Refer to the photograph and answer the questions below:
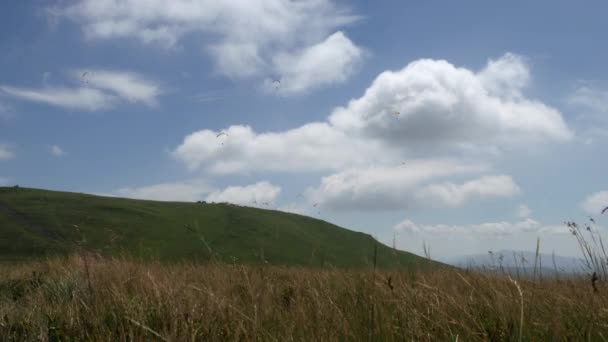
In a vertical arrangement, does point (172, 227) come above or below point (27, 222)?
above

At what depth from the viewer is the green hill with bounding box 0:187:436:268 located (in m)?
83.0

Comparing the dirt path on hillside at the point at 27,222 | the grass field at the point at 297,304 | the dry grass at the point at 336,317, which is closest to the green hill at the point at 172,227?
the dirt path on hillside at the point at 27,222

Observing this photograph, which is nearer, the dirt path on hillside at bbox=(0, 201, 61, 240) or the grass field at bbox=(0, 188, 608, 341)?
the grass field at bbox=(0, 188, 608, 341)

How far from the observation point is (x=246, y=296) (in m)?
5.88

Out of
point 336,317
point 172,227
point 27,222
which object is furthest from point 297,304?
point 27,222

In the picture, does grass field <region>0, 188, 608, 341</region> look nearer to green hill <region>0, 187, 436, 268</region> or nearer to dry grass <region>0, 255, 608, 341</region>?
dry grass <region>0, 255, 608, 341</region>

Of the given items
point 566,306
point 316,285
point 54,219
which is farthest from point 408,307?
point 54,219

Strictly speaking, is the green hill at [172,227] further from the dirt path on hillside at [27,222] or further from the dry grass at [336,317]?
the dry grass at [336,317]

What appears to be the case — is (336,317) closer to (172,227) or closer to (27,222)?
(172,227)

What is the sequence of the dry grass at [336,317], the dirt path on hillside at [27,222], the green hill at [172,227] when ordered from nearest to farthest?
the dry grass at [336,317], the green hill at [172,227], the dirt path on hillside at [27,222]

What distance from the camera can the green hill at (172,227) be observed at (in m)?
83.0

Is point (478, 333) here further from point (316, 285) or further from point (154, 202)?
point (154, 202)

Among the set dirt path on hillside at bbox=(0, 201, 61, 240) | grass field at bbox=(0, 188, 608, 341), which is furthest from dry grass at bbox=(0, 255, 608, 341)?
dirt path on hillside at bbox=(0, 201, 61, 240)

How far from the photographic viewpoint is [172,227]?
9662cm
